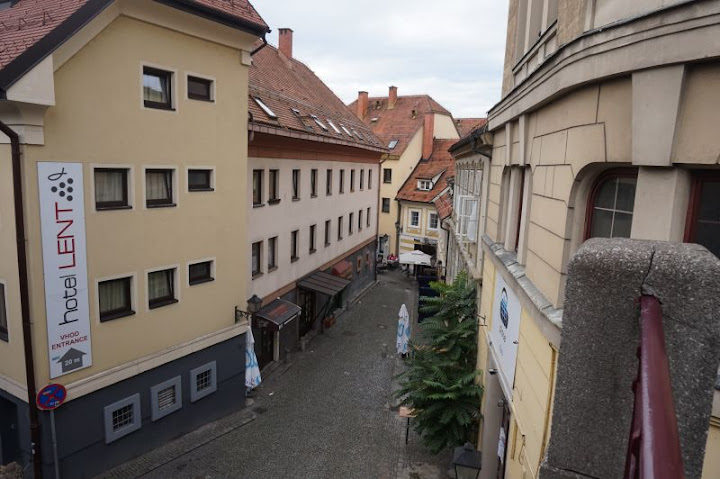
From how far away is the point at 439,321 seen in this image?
12.1 metres

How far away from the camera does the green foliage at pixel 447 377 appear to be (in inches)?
411

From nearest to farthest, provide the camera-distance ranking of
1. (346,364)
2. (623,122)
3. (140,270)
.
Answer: (623,122) → (140,270) → (346,364)

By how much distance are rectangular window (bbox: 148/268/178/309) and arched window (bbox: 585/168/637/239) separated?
10173mm

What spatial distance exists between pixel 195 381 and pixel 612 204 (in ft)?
38.9

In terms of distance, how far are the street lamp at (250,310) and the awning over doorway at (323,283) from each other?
414 centimetres

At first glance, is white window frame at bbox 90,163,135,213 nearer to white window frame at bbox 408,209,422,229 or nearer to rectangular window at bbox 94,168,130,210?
rectangular window at bbox 94,168,130,210

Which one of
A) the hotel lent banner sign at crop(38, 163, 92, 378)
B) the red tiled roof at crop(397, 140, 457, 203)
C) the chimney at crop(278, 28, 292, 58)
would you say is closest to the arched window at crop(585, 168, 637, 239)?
the hotel lent banner sign at crop(38, 163, 92, 378)

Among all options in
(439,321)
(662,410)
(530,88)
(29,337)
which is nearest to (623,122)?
(530,88)

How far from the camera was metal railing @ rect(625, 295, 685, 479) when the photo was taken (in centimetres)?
114

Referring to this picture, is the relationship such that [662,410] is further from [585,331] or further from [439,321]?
[439,321]

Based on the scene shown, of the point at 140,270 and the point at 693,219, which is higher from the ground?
the point at 693,219

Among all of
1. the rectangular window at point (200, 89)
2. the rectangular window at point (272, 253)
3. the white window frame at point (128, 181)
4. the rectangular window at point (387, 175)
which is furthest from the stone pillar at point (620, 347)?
the rectangular window at point (387, 175)

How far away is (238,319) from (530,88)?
1100 centimetres

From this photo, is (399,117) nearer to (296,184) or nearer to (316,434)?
(296,184)
